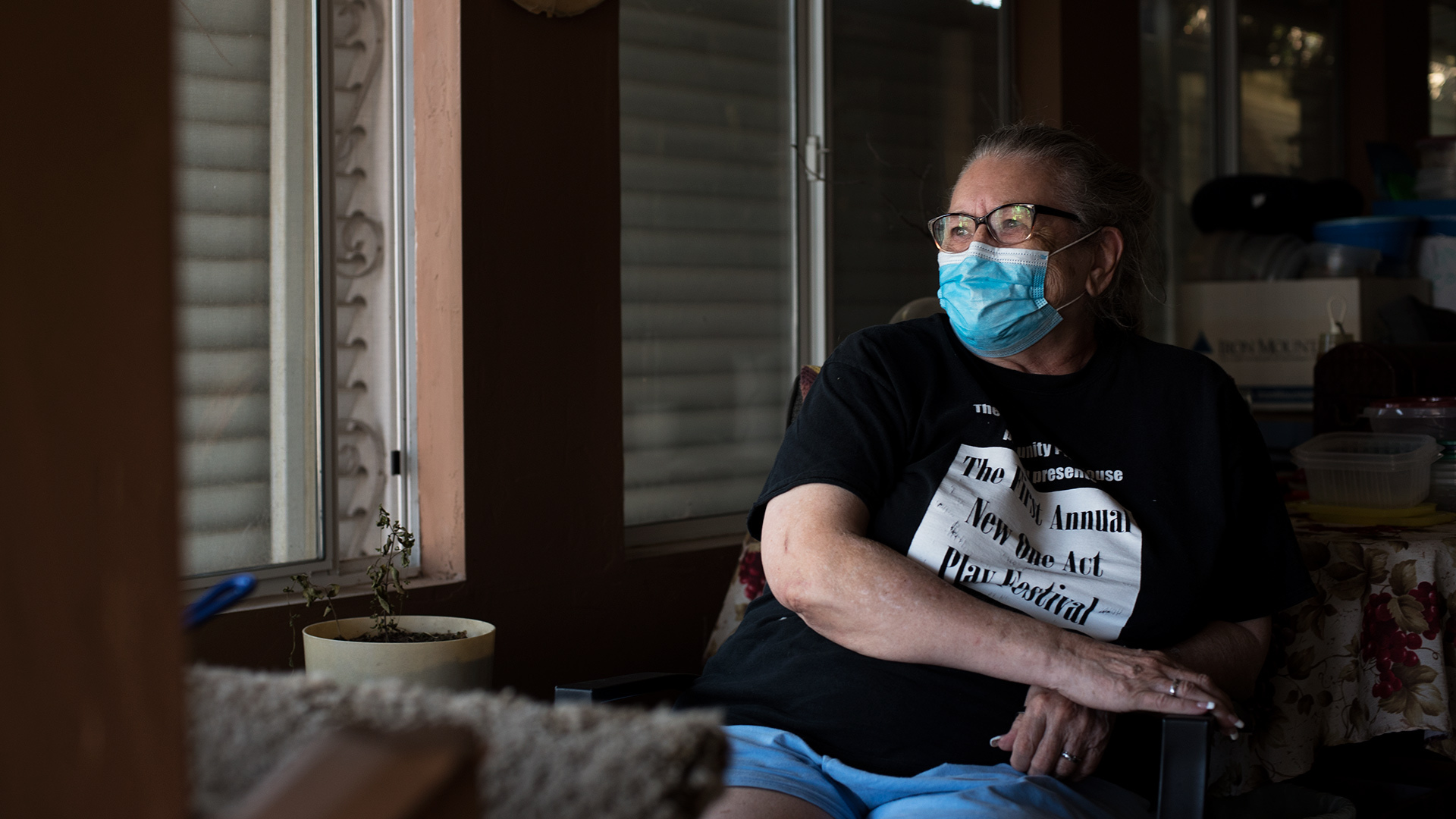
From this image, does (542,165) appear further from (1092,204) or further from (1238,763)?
(1238,763)

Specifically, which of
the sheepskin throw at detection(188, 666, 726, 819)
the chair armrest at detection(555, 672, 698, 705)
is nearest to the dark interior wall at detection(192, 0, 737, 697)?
the chair armrest at detection(555, 672, 698, 705)

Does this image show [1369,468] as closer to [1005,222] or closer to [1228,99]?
[1005,222]

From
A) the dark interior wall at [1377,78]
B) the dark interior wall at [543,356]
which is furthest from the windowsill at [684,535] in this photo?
the dark interior wall at [1377,78]

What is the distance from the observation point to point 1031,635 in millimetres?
1340

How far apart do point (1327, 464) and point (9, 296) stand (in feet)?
7.49

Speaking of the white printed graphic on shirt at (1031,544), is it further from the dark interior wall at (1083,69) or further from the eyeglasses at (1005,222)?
the dark interior wall at (1083,69)

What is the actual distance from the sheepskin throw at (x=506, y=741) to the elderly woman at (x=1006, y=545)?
0.85 meters

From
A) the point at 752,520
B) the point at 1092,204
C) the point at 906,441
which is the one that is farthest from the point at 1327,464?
the point at 752,520

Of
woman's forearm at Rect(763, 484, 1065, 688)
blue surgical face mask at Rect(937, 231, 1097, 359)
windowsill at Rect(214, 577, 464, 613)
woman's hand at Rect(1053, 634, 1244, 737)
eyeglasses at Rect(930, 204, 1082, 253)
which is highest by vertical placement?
eyeglasses at Rect(930, 204, 1082, 253)

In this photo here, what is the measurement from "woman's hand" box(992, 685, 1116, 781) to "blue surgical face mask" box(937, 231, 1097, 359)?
1.72ft

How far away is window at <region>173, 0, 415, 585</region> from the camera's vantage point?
1818 mm

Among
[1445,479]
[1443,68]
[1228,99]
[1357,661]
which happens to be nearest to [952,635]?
[1357,661]

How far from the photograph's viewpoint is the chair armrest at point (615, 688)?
4.70ft

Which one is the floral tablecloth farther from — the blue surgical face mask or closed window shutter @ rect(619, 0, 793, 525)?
closed window shutter @ rect(619, 0, 793, 525)
